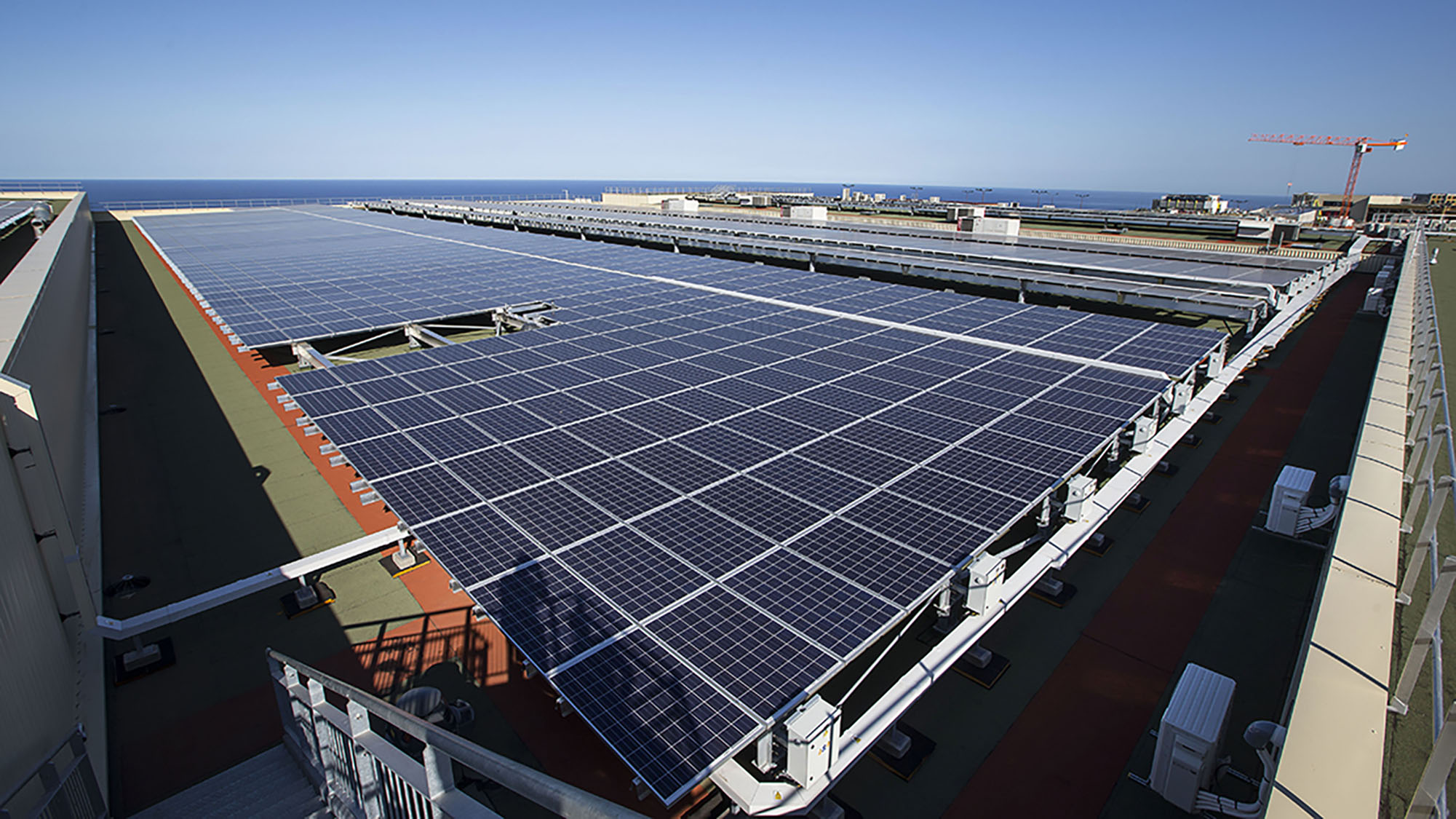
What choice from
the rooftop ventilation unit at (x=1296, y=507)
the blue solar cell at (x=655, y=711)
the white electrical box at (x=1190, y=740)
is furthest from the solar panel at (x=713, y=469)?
the rooftop ventilation unit at (x=1296, y=507)

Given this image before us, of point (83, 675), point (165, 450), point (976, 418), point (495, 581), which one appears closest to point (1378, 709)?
point (976, 418)

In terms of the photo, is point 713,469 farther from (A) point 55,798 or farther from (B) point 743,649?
(A) point 55,798

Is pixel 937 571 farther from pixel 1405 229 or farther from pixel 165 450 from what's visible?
pixel 1405 229

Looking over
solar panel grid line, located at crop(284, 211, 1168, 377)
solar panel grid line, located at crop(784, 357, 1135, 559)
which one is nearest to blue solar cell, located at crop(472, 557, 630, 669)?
solar panel grid line, located at crop(784, 357, 1135, 559)

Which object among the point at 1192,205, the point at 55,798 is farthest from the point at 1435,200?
the point at 55,798

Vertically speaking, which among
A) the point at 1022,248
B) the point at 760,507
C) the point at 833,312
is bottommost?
the point at 760,507

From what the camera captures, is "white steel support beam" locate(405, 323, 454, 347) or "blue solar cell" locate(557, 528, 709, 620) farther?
"white steel support beam" locate(405, 323, 454, 347)

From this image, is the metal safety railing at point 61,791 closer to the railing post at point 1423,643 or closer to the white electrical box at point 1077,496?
the white electrical box at point 1077,496

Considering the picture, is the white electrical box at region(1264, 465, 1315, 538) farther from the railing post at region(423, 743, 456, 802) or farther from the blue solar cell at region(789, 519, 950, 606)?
the railing post at region(423, 743, 456, 802)
